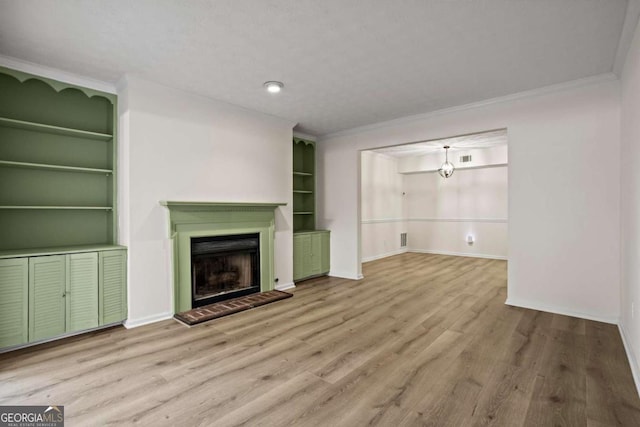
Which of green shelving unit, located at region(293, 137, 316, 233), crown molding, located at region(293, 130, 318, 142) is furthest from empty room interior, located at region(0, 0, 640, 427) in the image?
green shelving unit, located at region(293, 137, 316, 233)

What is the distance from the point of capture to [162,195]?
3.67 meters

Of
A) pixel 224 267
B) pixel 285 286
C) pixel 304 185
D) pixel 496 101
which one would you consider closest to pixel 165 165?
pixel 224 267

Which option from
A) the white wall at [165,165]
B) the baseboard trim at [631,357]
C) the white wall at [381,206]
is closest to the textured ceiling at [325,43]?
Result: the white wall at [165,165]

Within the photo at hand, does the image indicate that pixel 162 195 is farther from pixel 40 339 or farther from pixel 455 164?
pixel 455 164

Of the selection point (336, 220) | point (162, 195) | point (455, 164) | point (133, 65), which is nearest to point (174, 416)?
point (162, 195)

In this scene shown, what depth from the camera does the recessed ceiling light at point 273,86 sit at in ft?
11.7

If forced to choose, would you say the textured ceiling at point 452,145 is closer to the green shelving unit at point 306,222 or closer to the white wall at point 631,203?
the green shelving unit at point 306,222

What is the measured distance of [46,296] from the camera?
2.96 meters

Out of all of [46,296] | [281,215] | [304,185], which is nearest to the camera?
[46,296]

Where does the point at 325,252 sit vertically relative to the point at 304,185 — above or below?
below

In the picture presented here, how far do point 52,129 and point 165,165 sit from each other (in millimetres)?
1067

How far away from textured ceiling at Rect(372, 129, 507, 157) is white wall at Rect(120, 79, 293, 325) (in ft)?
9.61

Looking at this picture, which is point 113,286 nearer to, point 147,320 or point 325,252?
point 147,320

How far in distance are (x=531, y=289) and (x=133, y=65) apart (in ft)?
16.7
